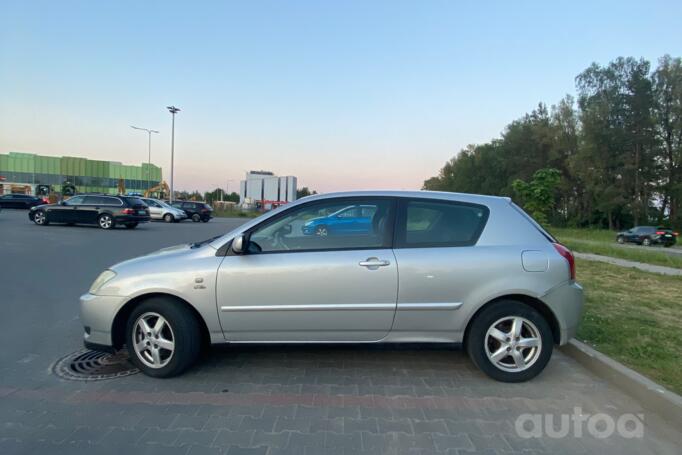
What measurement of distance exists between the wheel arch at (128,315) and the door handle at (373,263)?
1.51m

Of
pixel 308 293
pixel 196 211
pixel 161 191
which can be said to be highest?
pixel 161 191

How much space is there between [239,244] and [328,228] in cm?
82

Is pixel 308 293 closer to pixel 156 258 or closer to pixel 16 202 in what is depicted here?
pixel 156 258

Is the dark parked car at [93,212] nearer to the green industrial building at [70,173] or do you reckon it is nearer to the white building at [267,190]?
the white building at [267,190]

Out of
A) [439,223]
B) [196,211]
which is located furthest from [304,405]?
[196,211]

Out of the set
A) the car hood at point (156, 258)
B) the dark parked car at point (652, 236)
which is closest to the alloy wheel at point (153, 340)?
the car hood at point (156, 258)

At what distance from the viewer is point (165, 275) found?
392 centimetres

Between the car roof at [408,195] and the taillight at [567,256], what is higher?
the car roof at [408,195]

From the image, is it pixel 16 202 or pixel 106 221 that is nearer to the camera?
pixel 106 221

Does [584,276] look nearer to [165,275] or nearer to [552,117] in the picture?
[165,275]

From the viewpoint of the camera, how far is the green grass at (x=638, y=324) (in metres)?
4.24

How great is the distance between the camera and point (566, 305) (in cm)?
402

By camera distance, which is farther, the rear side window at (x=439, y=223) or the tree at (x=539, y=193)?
the tree at (x=539, y=193)

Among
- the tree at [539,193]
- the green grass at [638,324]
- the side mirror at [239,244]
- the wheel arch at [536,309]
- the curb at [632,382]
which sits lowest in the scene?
the curb at [632,382]
